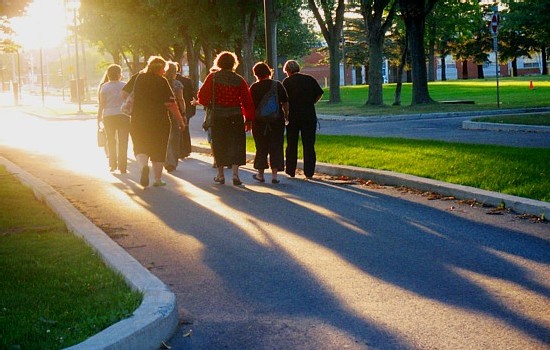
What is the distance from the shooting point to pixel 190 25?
45.7 m

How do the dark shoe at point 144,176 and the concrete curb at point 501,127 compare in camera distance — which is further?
the concrete curb at point 501,127

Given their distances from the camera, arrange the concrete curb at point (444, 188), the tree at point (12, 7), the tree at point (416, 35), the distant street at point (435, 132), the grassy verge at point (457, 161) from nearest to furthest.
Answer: the concrete curb at point (444, 188)
the grassy verge at point (457, 161)
the tree at point (12, 7)
the distant street at point (435, 132)
the tree at point (416, 35)

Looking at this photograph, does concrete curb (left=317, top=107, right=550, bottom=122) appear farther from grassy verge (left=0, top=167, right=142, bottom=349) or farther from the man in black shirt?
grassy verge (left=0, top=167, right=142, bottom=349)

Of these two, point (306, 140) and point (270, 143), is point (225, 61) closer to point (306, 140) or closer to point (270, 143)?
point (270, 143)

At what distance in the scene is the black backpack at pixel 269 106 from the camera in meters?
15.2

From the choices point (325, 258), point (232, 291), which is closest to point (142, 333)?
point (232, 291)

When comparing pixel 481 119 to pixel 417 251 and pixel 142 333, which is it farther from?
pixel 142 333

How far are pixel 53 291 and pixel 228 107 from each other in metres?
8.15

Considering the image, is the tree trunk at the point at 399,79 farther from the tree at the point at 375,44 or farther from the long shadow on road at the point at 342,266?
the long shadow on road at the point at 342,266

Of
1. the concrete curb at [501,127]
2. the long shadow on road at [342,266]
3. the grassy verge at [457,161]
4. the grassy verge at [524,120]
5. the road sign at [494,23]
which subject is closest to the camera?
the long shadow on road at [342,266]

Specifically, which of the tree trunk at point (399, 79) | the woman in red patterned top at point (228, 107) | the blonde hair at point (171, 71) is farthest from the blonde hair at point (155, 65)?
the tree trunk at point (399, 79)

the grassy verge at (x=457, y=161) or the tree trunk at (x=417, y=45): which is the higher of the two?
the tree trunk at (x=417, y=45)

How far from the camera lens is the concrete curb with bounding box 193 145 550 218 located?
35.3 feet

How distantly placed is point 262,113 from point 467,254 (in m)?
7.00
